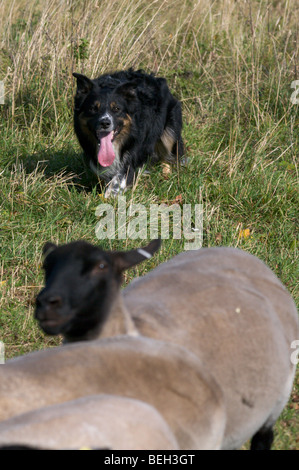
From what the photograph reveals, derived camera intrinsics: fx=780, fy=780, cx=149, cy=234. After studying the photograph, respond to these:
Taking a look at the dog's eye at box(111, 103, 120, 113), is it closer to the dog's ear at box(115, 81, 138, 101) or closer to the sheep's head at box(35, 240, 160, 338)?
the dog's ear at box(115, 81, 138, 101)

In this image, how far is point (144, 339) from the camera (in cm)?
345

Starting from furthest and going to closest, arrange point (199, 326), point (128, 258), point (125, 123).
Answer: point (125, 123) → point (128, 258) → point (199, 326)

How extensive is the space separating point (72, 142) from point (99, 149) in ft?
2.06

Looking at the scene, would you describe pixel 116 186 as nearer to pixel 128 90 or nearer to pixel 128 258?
pixel 128 90

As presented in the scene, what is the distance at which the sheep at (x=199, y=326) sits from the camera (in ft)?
11.2

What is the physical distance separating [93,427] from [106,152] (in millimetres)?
5899

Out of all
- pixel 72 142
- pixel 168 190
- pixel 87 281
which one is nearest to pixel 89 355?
pixel 87 281

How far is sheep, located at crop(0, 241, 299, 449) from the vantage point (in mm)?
3406

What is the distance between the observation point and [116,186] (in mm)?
8227

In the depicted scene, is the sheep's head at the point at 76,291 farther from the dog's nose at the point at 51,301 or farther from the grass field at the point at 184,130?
the grass field at the point at 184,130

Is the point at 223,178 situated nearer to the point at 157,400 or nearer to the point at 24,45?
the point at 24,45

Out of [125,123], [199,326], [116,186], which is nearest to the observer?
[199,326]

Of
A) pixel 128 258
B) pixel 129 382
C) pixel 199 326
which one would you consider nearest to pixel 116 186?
pixel 128 258

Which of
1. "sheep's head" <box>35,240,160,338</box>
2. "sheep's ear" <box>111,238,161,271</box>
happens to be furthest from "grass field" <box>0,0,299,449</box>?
"sheep's head" <box>35,240,160,338</box>
